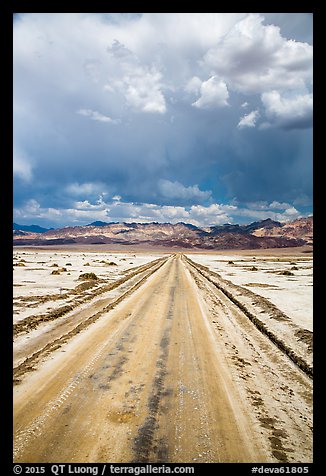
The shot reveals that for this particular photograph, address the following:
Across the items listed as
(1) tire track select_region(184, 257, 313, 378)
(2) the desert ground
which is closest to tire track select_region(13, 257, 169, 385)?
(2) the desert ground

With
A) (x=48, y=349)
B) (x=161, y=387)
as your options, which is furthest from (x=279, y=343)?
(x=48, y=349)

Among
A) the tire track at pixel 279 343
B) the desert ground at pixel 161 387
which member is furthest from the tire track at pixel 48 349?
the tire track at pixel 279 343

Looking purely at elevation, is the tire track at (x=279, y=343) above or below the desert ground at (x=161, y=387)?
below

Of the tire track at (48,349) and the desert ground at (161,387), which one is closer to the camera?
the desert ground at (161,387)

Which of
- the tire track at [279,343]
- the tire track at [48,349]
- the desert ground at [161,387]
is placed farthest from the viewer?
the tire track at [279,343]

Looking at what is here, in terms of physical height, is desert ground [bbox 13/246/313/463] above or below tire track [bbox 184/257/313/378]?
above

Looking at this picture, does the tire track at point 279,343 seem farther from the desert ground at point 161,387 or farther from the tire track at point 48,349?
the tire track at point 48,349

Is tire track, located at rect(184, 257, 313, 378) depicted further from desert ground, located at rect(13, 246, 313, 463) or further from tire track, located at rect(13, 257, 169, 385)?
tire track, located at rect(13, 257, 169, 385)

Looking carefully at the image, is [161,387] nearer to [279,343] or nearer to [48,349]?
[48,349]

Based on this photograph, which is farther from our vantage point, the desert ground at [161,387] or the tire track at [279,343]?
the tire track at [279,343]

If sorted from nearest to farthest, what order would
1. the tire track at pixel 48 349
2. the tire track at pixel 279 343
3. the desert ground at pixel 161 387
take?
the desert ground at pixel 161 387 < the tire track at pixel 48 349 < the tire track at pixel 279 343
